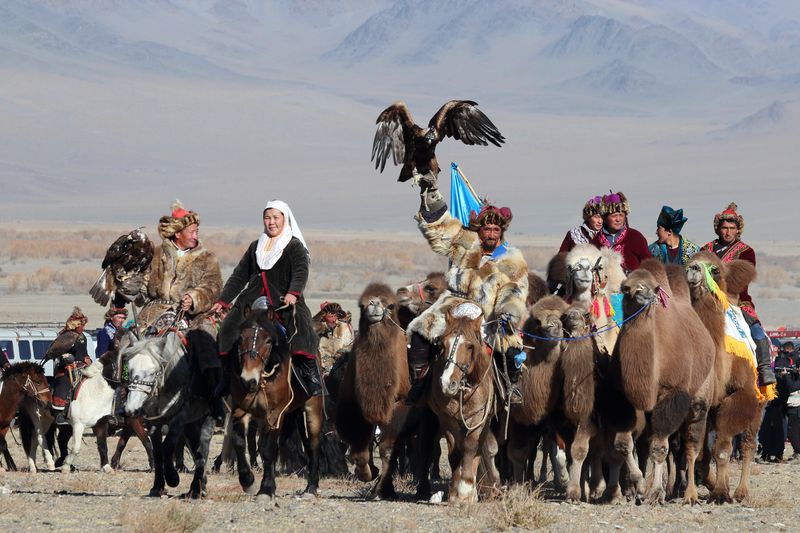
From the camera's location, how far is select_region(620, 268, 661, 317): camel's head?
1310cm

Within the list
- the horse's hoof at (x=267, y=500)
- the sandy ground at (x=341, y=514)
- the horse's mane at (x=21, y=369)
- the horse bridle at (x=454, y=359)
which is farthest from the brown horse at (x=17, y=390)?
the horse bridle at (x=454, y=359)

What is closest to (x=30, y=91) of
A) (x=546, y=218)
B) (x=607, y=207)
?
(x=546, y=218)

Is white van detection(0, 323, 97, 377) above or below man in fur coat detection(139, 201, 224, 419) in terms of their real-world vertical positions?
below

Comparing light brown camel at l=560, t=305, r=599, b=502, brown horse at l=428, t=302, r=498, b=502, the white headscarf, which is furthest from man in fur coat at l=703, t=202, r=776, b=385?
the white headscarf

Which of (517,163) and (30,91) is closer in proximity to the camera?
(517,163)

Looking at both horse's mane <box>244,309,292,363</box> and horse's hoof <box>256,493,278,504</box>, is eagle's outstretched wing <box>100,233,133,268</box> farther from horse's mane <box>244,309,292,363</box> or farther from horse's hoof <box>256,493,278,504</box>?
horse's hoof <box>256,493,278,504</box>

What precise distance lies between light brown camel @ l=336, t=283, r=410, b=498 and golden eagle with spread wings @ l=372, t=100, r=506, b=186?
2243 mm

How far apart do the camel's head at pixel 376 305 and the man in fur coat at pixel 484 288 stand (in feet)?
2.32

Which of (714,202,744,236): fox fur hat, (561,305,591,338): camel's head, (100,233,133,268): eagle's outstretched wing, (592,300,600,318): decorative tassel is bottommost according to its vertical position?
(561,305,591,338): camel's head

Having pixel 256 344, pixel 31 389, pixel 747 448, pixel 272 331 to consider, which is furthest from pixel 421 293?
pixel 31 389

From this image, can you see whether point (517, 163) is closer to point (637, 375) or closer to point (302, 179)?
point (302, 179)

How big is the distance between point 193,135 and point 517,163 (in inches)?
1311

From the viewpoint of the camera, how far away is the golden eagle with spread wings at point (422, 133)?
16000 mm

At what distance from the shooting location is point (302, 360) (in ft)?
43.7
